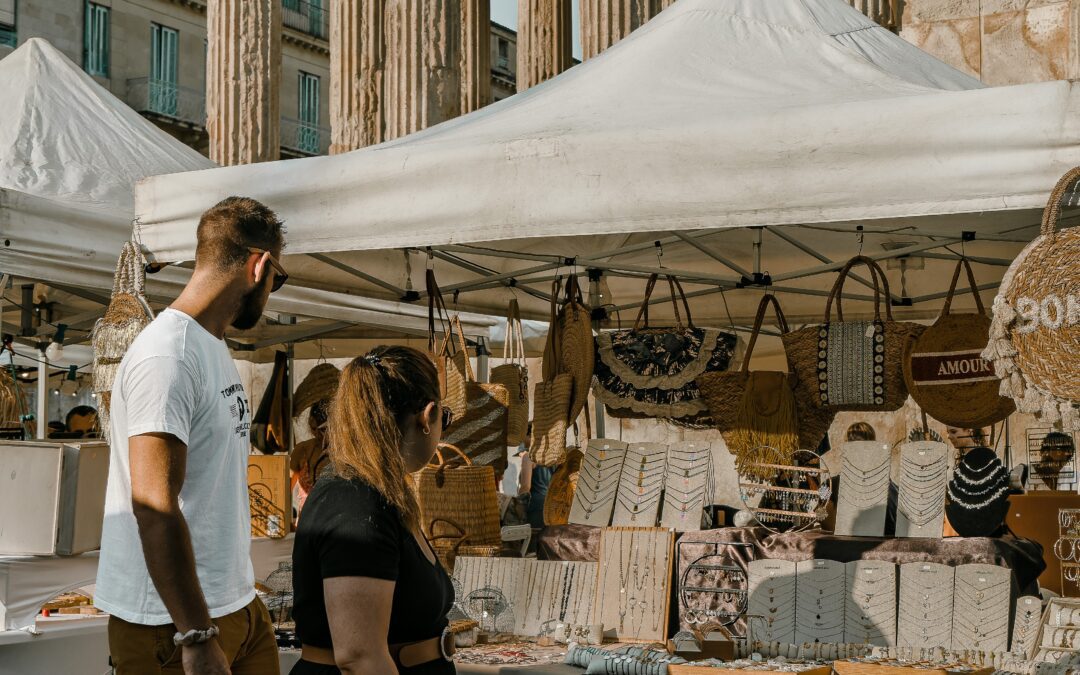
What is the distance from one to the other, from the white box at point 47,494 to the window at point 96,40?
2424 centimetres

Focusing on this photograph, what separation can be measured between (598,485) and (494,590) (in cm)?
59

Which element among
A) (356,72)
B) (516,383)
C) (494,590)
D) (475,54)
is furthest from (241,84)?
(494,590)

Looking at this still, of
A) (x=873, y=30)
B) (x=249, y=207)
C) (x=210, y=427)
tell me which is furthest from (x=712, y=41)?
(x=210, y=427)

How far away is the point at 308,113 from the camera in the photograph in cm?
3231

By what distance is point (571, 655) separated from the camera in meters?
3.87

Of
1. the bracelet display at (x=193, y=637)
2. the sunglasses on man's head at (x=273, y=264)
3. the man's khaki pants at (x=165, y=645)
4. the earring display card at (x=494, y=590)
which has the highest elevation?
the sunglasses on man's head at (x=273, y=264)

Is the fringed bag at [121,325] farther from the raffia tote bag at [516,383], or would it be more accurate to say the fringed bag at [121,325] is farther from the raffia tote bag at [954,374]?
the raffia tote bag at [954,374]

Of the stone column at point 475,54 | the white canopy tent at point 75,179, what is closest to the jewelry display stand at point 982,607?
the white canopy tent at point 75,179

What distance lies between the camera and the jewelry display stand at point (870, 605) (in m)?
3.92

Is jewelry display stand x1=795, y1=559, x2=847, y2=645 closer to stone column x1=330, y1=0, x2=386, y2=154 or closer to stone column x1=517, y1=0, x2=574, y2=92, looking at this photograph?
stone column x1=517, y1=0, x2=574, y2=92

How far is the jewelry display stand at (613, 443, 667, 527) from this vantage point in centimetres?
464

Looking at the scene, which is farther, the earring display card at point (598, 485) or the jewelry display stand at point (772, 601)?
the earring display card at point (598, 485)

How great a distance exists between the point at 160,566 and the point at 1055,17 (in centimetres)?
806

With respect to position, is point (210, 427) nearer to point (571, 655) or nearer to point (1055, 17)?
point (571, 655)
